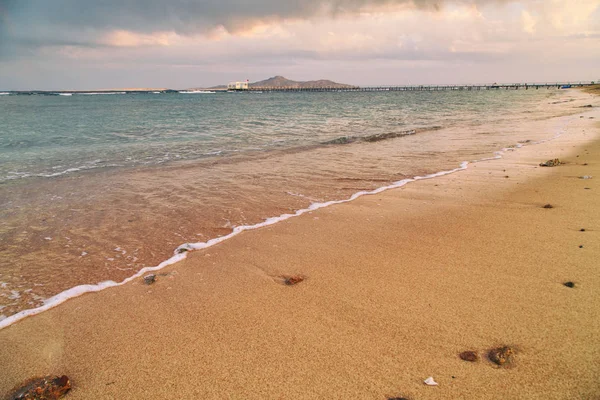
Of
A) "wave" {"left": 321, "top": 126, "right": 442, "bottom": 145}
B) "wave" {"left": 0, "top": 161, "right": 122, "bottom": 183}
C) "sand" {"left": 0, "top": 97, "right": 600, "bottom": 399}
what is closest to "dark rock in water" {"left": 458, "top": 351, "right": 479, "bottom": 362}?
"sand" {"left": 0, "top": 97, "right": 600, "bottom": 399}

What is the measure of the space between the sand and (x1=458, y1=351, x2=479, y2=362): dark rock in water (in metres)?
0.04

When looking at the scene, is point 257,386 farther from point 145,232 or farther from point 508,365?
point 145,232

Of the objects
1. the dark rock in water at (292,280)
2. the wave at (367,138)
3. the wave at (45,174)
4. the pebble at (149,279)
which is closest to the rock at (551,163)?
the wave at (367,138)

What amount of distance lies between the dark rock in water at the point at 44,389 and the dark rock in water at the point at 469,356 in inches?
109

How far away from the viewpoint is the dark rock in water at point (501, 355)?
244 centimetres

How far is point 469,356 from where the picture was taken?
252 centimetres

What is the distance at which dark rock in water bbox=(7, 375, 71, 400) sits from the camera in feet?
7.68

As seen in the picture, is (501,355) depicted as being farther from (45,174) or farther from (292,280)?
(45,174)

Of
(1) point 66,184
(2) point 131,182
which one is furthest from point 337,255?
(1) point 66,184

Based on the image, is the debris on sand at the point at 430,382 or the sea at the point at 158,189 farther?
the sea at the point at 158,189

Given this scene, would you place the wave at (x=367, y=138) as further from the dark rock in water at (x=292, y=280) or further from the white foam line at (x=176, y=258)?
the dark rock in water at (x=292, y=280)

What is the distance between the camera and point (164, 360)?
104 inches

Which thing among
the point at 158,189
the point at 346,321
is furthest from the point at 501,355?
the point at 158,189

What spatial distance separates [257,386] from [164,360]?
2.61 feet
